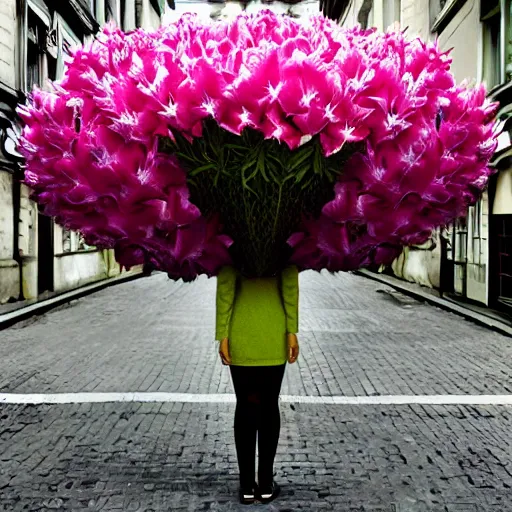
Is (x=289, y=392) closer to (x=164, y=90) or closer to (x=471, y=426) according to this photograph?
(x=471, y=426)

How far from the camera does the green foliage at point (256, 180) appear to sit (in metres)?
2.31

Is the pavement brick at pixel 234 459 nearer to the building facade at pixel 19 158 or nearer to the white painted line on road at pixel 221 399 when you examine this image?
the white painted line on road at pixel 221 399

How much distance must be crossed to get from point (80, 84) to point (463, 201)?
1546 millimetres

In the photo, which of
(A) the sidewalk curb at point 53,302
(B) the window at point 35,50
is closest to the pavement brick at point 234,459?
(A) the sidewalk curb at point 53,302

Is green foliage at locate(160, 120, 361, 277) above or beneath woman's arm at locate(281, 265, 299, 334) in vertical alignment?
above

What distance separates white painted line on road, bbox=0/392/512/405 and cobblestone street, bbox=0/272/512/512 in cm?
12

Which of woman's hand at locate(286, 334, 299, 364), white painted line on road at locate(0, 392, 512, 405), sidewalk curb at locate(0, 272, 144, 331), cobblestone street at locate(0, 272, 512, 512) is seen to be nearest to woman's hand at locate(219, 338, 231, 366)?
woman's hand at locate(286, 334, 299, 364)

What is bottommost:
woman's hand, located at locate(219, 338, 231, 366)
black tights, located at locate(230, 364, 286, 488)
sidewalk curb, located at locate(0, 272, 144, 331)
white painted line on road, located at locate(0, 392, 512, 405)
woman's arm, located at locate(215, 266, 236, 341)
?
white painted line on road, located at locate(0, 392, 512, 405)

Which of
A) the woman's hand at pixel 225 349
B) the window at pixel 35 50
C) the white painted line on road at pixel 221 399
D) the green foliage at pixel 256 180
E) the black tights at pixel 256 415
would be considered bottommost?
the white painted line on road at pixel 221 399

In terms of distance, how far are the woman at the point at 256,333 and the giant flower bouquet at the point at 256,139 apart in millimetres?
581

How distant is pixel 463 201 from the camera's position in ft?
8.73

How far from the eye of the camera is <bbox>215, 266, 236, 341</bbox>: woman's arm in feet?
10.5

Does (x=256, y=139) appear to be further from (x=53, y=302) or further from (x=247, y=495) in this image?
(x=53, y=302)

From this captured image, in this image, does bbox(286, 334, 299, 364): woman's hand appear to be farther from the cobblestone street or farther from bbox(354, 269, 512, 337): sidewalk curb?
bbox(354, 269, 512, 337): sidewalk curb
